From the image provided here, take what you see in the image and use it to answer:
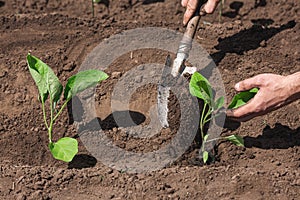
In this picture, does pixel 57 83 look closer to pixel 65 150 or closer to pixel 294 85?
pixel 65 150

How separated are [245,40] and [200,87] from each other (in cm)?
111

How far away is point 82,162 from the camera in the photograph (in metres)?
2.81

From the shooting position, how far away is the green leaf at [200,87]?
251cm

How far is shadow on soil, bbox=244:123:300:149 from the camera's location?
9.53 feet

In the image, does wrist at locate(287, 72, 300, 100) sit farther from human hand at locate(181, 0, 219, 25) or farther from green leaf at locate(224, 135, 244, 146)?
human hand at locate(181, 0, 219, 25)

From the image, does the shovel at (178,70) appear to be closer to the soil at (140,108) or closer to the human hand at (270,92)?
the soil at (140,108)

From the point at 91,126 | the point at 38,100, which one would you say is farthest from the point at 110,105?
the point at 38,100

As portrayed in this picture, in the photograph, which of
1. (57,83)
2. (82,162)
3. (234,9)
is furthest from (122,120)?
(234,9)

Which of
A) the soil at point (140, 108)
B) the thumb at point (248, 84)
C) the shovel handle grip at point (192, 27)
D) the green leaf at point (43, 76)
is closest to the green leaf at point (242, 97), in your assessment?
the thumb at point (248, 84)

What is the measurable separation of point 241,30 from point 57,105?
53.4 inches

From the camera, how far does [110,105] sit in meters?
3.13

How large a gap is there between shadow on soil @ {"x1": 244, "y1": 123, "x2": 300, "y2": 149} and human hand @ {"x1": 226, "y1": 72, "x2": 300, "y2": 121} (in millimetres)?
422

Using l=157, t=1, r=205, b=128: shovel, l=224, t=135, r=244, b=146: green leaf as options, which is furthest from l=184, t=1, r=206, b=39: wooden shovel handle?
l=224, t=135, r=244, b=146: green leaf

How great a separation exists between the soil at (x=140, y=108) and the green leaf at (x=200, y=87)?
0.90ft
